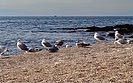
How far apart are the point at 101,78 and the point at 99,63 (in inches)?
112

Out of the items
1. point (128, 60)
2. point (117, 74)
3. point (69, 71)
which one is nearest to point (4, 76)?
point (69, 71)

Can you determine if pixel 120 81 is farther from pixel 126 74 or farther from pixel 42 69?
pixel 42 69

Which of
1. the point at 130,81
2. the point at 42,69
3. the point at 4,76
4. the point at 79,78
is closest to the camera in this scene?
the point at 130,81

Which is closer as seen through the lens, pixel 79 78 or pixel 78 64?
pixel 79 78

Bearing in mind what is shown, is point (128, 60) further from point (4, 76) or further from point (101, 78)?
point (4, 76)

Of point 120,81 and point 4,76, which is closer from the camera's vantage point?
point 120,81

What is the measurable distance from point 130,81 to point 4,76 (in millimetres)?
4796

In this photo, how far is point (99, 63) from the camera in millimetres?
14086

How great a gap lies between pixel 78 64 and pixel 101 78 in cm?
319

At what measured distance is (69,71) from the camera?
12836 millimetres

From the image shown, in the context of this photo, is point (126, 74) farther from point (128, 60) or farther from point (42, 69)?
point (42, 69)

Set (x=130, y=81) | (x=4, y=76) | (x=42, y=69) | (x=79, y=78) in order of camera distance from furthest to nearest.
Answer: (x=42, y=69) < (x=4, y=76) < (x=79, y=78) < (x=130, y=81)

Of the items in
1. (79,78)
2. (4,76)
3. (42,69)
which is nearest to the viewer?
(79,78)

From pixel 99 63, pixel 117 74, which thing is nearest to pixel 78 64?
pixel 99 63
